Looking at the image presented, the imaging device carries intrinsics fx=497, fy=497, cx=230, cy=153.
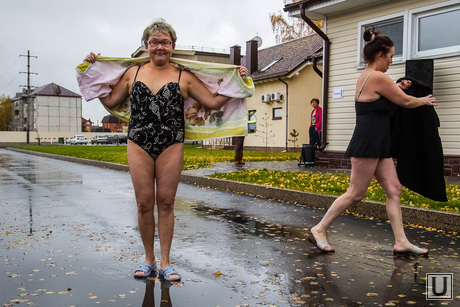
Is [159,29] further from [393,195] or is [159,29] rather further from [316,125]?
[316,125]

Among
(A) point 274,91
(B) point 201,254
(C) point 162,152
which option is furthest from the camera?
(A) point 274,91

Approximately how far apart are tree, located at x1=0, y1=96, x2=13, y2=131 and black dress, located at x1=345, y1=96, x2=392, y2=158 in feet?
372

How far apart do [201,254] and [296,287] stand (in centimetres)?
137

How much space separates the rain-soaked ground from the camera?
3.62m

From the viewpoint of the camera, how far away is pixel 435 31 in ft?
42.1

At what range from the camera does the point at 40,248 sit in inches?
204

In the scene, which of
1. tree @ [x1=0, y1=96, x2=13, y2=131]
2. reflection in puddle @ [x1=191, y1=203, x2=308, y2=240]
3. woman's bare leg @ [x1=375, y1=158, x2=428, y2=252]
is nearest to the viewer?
woman's bare leg @ [x1=375, y1=158, x2=428, y2=252]

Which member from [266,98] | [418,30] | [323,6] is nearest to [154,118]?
[418,30]

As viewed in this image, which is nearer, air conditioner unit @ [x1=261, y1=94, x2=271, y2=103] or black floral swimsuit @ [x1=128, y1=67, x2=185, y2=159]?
black floral swimsuit @ [x1=128, y1=67, x2=185, y2=159]

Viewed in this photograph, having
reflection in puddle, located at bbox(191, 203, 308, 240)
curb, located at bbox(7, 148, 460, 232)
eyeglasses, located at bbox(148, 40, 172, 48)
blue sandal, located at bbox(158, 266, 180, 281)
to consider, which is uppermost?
eyeglasses, located at bbox(148, 40, 172, 48)

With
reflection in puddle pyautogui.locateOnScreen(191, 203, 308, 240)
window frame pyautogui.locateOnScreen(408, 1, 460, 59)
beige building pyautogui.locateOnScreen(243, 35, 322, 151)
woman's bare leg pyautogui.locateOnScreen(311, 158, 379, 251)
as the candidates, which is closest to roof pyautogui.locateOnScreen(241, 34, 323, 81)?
beige building pyautogui.locateOnScreen(243, 35, 322, 151)

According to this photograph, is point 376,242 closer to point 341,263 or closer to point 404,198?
point 341,263

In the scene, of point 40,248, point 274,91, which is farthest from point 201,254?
point 274,91

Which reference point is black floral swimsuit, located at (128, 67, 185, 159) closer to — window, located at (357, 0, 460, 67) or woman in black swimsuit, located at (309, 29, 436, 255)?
woman in black swimsuit, located at (309, 29, 436, 255)
